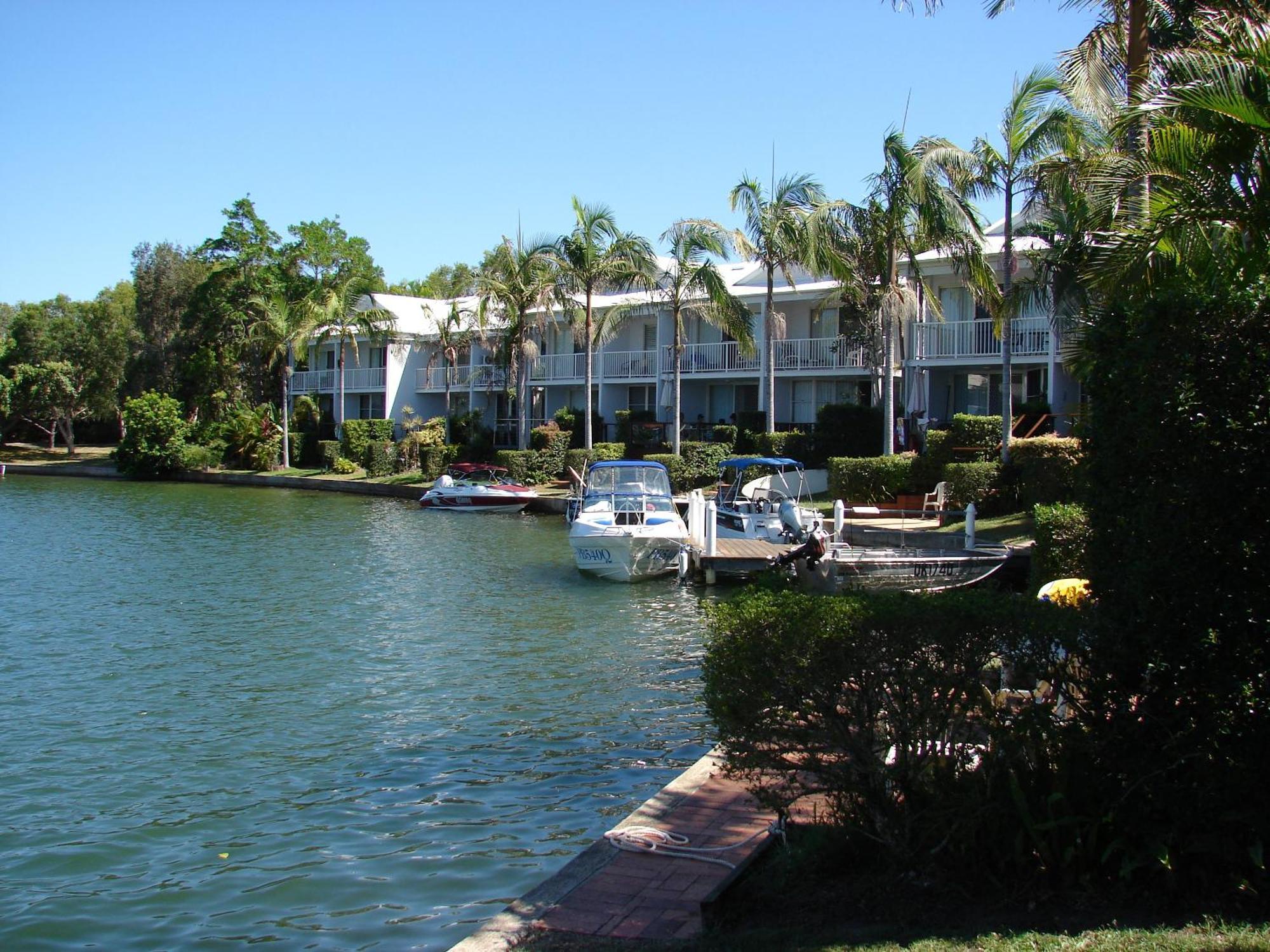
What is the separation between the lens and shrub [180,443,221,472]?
55.8m

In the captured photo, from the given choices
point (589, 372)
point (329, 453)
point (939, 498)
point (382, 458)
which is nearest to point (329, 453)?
point (329, 453)

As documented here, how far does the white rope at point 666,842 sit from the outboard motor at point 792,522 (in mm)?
16380

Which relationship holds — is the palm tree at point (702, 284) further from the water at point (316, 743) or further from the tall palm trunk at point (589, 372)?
the water at point (316, 743)

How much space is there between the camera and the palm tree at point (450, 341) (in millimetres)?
51031

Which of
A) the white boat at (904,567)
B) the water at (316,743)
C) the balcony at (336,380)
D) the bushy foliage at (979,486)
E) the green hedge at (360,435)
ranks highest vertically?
the balcony at (336,380)

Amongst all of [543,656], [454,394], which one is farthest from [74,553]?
[454,394]

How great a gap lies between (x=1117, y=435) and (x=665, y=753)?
19.8ft

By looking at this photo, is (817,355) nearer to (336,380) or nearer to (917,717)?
(336,380)

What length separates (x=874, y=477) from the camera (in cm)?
3022

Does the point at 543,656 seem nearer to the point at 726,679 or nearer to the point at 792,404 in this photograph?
the point at 726,679

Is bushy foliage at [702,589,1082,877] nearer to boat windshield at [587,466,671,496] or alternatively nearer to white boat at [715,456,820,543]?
white boat at [715,456,820,543]

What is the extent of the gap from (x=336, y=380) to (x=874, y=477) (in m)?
38.5

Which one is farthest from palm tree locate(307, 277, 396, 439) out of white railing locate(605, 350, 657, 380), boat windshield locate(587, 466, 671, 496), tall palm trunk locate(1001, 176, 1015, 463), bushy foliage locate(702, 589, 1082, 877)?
bushy foliage locate(702, 589, 1082, 877)

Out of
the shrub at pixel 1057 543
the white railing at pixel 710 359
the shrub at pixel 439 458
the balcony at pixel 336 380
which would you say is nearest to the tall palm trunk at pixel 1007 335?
the shrub at pixel 1057 543
